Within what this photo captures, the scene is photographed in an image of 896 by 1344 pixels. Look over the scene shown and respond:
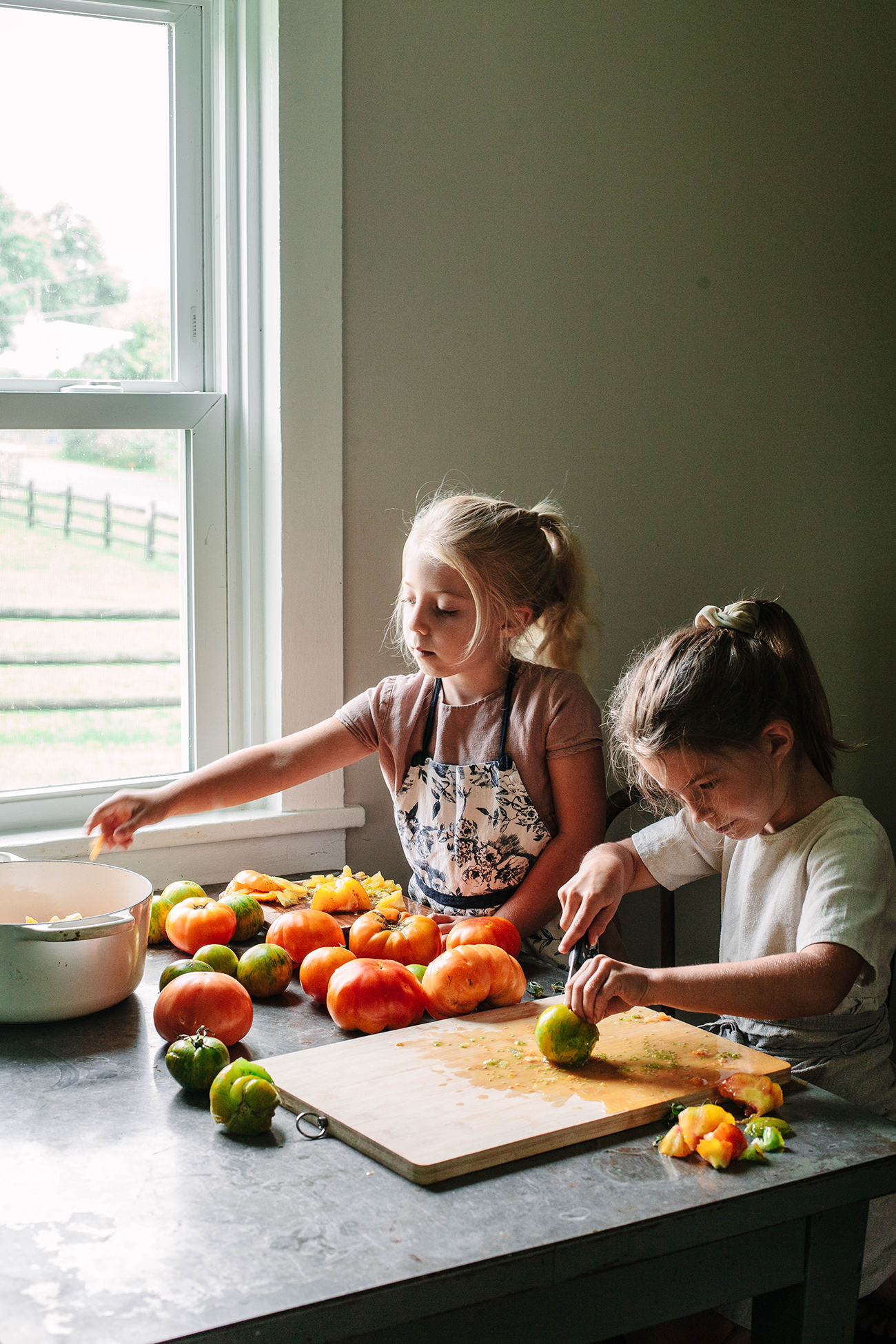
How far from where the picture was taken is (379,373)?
6.93ft

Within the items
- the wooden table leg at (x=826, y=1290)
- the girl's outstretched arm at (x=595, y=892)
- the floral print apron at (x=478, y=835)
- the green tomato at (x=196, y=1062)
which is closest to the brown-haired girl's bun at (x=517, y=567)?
the floral print apron at (x=478, y=835)

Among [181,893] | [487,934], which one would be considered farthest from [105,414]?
[487,934]

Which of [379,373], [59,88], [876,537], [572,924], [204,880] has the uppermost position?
[59,88]

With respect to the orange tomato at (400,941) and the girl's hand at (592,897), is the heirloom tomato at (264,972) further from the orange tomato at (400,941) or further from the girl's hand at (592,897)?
the girl's hand at (592,897)

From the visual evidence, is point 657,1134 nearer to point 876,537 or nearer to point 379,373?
point 379,373

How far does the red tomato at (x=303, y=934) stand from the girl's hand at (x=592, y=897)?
30cm

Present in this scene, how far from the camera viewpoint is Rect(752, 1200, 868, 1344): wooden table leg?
1.01 meters

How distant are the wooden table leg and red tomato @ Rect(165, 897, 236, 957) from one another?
0.77 metres

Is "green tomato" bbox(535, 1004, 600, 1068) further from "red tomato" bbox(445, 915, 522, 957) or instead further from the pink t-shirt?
the pink t-shirt

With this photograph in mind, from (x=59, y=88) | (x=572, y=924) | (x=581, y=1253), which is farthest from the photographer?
(x=59, y=88)

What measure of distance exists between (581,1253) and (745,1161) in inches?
7.8

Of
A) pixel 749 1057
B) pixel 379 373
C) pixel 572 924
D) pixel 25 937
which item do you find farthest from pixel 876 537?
pixel 25 937

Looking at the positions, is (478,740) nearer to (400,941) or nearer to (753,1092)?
(400,941)

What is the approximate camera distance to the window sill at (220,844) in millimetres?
1975
